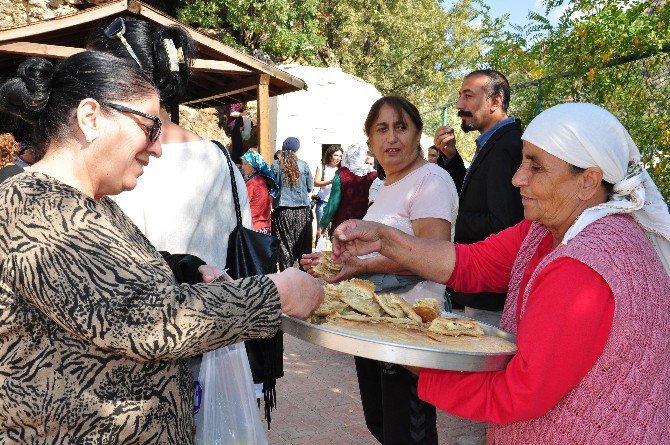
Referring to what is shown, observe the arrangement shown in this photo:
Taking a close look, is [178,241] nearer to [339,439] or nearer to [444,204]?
[444,204]

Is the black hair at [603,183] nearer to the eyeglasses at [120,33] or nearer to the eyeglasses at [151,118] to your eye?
the eyeglasses at [151,118]

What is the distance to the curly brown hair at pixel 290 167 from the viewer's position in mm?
9750

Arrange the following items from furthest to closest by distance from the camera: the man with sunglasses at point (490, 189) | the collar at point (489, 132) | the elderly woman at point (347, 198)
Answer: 1. the elderly woman at point (347, 198)
2. the collar at point (489, 132)
3. the man with sunglasses at point (490, 189)

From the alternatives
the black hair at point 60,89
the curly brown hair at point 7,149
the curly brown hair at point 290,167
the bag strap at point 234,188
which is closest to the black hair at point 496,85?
the bag strap at point 234,188

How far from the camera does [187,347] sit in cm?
149

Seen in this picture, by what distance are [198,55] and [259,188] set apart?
2.18 meters

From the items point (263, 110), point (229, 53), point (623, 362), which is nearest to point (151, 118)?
point (623, 362)

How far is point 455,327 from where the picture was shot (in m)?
1.96

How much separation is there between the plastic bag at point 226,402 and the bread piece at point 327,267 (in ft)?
2.43

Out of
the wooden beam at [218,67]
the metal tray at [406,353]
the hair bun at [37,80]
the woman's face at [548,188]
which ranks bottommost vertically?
the metal tray at [406,353]

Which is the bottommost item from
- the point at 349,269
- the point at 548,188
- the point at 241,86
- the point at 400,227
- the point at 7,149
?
the point at 349,269

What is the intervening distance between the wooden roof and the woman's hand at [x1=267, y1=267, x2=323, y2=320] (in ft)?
18.3

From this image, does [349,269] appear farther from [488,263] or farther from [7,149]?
[7,149]

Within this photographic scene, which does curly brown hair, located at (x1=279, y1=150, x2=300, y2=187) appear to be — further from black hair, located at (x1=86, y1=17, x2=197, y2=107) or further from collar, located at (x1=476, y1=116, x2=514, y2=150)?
black hair, located at (x1=86, y1=17, x2=197, y2=107)
